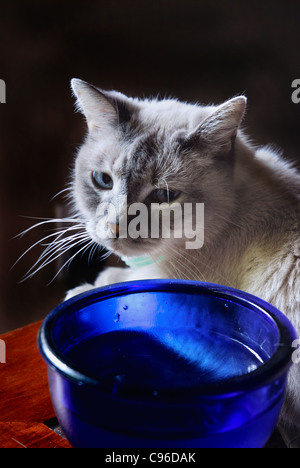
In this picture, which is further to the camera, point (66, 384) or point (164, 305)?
point (164, 305)

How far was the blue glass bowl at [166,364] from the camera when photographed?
0.30 metres

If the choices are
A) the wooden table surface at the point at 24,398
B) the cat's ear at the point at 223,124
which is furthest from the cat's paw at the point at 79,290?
the cat's ear at the point at 223,124

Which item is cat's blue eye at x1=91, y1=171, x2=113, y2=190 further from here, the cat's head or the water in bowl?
the water in bowl

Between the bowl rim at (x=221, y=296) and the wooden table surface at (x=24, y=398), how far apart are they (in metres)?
0.13

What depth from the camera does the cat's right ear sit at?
2.10 feet

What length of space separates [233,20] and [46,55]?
29cm

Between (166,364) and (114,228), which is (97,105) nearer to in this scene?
(114,228)

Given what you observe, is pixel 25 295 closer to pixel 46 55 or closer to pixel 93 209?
pixel 93 209

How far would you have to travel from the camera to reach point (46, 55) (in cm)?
72

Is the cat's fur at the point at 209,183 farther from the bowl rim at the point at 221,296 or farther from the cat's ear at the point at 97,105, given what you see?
the bowl rim at the point at 221,296

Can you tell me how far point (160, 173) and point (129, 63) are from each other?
0.60 feet

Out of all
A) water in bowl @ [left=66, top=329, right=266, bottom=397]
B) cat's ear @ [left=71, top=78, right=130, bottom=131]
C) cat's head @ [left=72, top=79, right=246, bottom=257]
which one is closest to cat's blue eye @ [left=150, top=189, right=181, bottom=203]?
cat's head @ [left=72, top=79, right=246, bottom=257]

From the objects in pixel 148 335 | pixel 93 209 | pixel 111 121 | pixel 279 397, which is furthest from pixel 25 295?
pixel 279 397

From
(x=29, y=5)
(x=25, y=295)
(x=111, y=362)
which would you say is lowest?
(x=25, y=295)
